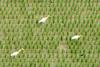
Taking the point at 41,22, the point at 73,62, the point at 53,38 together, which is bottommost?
the point at 73,62

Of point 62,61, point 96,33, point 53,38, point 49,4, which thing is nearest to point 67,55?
point 62,61

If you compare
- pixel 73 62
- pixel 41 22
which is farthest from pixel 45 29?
pixel 73 62

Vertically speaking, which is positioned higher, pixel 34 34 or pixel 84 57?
pixel 34 34

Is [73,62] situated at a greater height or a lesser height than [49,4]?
lesser

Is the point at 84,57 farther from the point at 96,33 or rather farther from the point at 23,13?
the point at 23,13

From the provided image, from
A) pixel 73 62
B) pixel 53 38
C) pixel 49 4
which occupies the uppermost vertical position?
pixel 49 4

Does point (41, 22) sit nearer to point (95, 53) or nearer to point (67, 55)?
point (67, 55)
